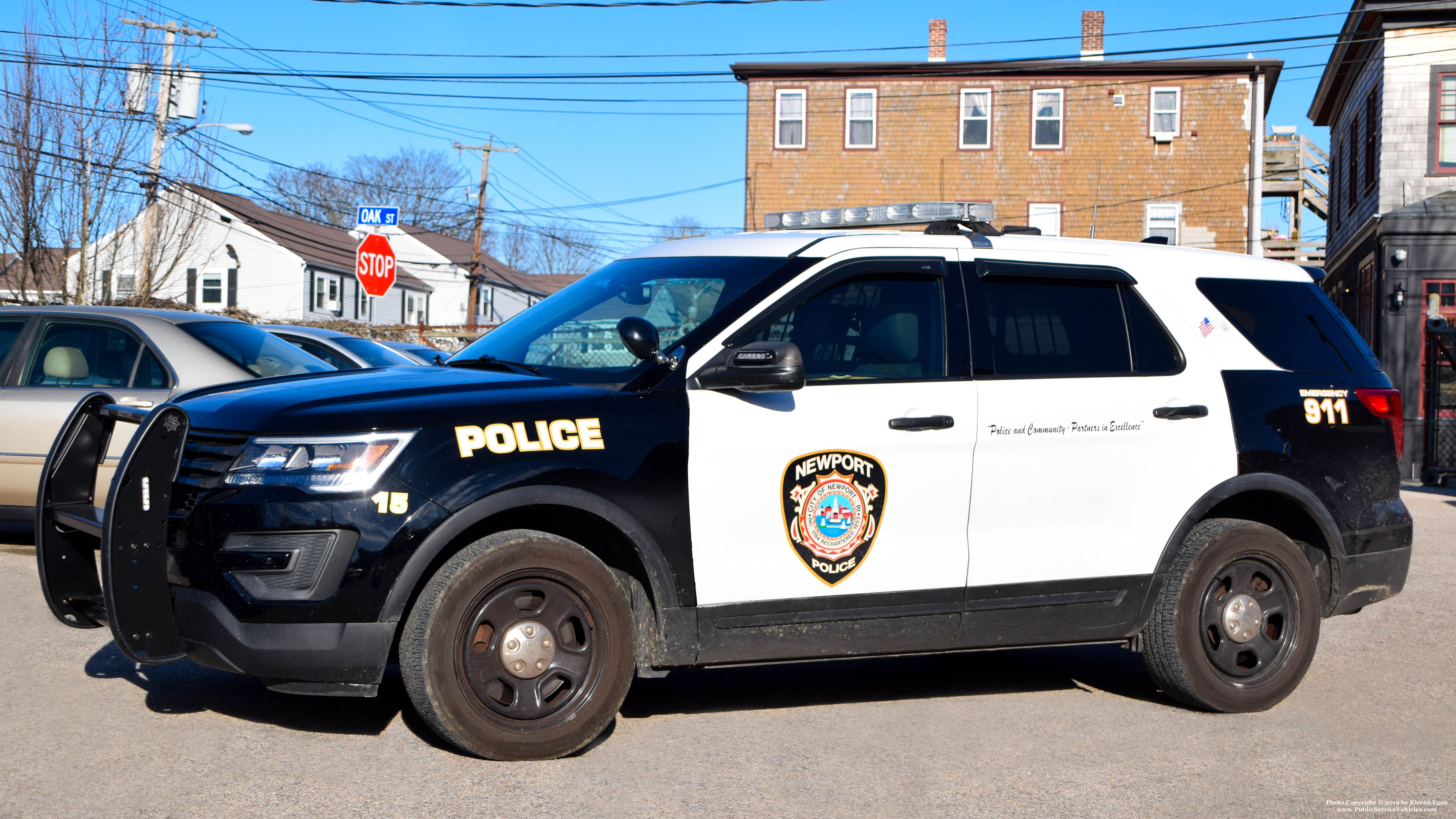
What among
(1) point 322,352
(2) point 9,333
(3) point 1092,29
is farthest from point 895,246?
(3) point 1092,29

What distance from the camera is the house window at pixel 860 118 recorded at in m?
32.3

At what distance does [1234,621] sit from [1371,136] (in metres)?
22.2

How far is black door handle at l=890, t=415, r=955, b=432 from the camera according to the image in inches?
190

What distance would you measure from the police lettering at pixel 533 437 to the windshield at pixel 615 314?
Answer: 27 cm

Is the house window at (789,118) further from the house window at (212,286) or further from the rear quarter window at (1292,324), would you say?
the house window at (212,286)

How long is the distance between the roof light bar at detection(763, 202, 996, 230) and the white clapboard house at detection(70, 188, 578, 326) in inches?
1124

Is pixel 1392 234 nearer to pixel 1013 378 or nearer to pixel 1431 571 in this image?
pixel 1431 571

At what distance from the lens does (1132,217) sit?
31906 mm

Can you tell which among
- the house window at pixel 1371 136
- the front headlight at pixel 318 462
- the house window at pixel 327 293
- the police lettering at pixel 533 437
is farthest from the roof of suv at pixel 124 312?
the house window at pixel 327 293

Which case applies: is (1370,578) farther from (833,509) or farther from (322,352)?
(322,352)

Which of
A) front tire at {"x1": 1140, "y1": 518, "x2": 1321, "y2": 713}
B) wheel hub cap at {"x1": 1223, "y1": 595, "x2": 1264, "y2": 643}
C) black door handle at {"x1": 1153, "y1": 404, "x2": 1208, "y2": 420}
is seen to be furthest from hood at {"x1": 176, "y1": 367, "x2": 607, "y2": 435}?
wheel hub cap at {"x1": 1223, "y1": 595, "x2": 1264, "y2": 643}

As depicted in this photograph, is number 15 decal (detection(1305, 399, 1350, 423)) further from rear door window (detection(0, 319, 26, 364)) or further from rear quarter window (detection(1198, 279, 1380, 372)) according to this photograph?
rear door window (detection(0, 319, 26, 364))

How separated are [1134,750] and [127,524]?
12.1 ft

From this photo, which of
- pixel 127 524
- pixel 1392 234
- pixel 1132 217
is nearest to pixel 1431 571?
pixel 127 524
